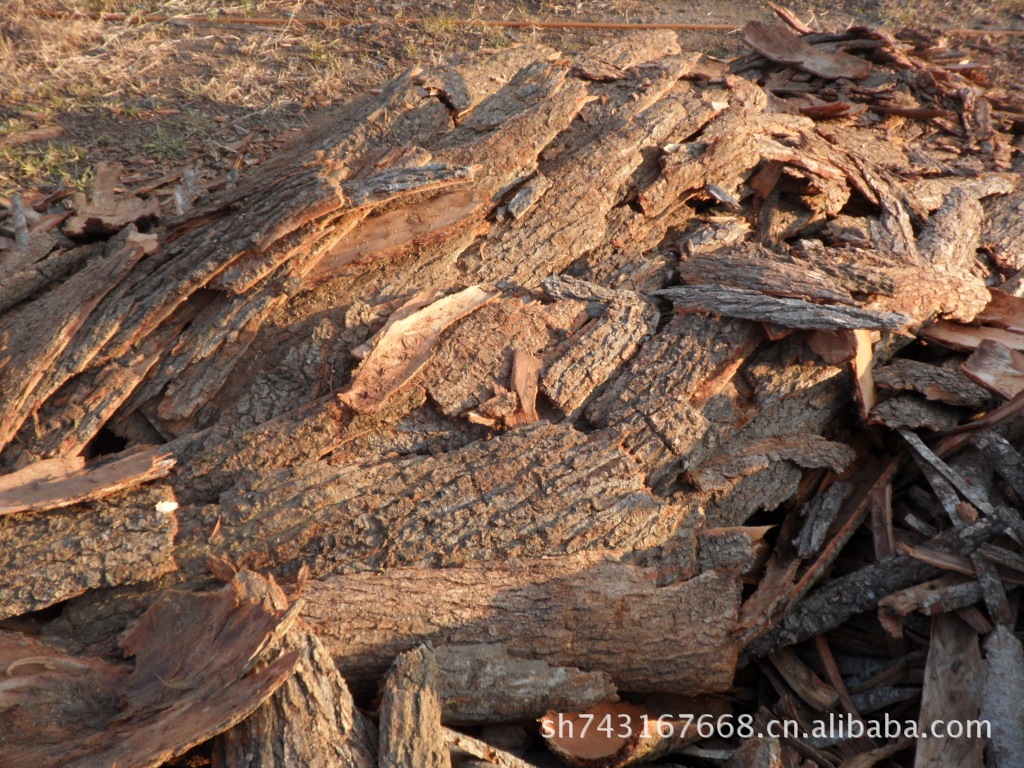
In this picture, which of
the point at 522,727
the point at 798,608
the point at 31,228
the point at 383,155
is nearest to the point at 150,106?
the point at 31,228

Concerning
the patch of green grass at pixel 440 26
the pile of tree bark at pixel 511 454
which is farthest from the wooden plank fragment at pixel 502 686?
the patch of green grass at pixel 440 26

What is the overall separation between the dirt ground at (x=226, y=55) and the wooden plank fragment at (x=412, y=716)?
3.05 m

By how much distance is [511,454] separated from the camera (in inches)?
112

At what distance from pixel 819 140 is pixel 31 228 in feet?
13.0

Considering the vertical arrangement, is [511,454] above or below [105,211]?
below

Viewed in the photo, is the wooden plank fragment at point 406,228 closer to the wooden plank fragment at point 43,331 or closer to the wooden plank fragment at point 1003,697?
the wooden plank fragment at point 43,331

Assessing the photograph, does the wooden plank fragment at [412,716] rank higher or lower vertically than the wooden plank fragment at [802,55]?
lower

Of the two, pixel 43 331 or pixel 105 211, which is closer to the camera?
pixel 43 331

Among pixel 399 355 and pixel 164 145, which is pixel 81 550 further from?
pixel 164 145

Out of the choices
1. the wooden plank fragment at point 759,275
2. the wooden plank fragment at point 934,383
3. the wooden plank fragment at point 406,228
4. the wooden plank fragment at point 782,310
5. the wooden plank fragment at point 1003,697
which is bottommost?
the wooden plank fragment at point 1003,697

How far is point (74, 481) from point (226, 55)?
4.04 m

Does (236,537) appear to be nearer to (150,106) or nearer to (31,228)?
(31,228)

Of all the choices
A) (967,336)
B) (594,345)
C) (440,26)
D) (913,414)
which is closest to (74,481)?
(594,345)

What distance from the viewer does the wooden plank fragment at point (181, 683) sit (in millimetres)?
2135
